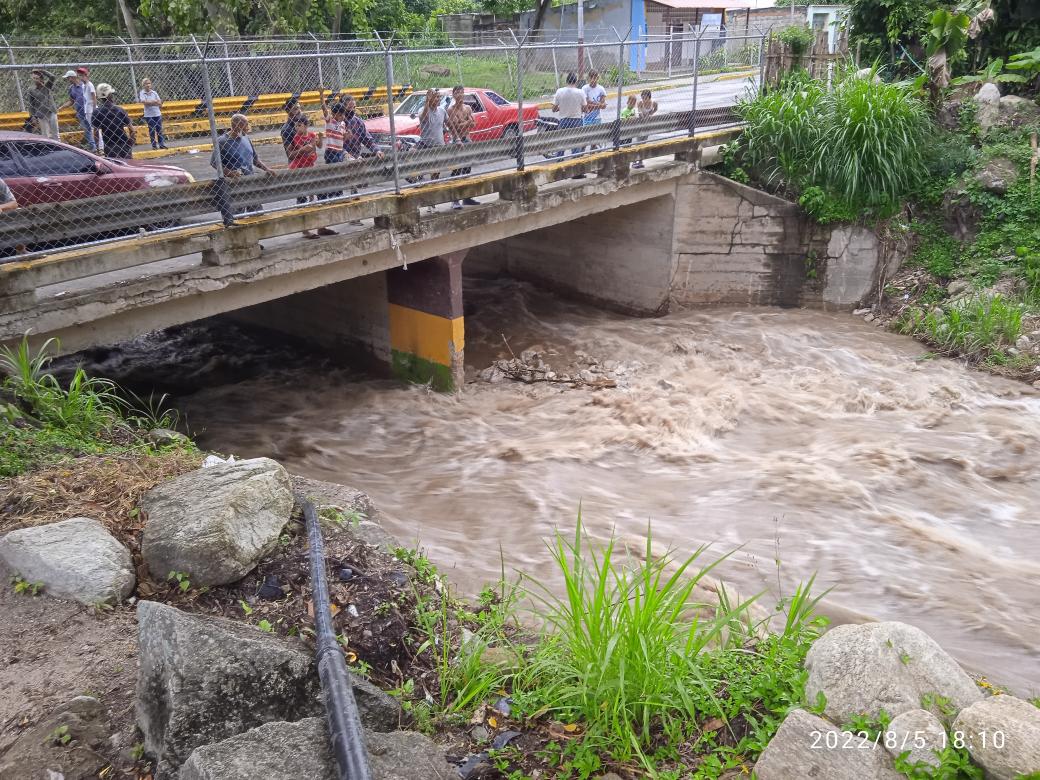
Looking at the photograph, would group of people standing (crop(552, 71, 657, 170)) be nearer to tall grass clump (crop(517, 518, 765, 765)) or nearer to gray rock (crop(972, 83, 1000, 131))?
gray rock (crop(972, 83, 1000, 131))

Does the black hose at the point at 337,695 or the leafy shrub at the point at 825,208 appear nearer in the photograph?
the black hose at the point at 337,695

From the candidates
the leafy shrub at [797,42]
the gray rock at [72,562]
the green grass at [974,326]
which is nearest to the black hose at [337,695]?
the gray rock at [72,562]

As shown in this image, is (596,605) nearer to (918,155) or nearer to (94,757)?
(94,757)

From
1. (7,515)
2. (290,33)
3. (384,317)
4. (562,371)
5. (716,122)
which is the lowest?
(562,371)

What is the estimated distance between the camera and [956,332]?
12.5m

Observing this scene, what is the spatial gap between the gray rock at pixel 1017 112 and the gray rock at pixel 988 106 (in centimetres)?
9

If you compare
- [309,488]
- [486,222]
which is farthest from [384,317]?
[309,488]

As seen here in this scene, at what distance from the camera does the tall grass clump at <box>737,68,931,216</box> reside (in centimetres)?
1394

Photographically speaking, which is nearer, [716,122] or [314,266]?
[314,266]

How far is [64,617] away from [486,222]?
26.5ft

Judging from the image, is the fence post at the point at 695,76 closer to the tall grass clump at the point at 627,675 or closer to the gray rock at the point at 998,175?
the gray rock at the point at 998,175

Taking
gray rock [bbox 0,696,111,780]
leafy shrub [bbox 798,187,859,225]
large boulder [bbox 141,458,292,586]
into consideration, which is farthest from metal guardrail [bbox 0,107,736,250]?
gray rock [bbox 0,696,111,780]

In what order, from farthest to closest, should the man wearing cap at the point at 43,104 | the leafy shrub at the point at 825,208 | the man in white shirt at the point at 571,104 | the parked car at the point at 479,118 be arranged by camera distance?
the leafy shrub at the point at 825,208, the man in white shirt at the point at 571,104, the parked car at the point at 479,118, the man wearing cap at the point at 43,104

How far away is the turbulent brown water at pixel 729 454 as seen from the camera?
23.5ft
